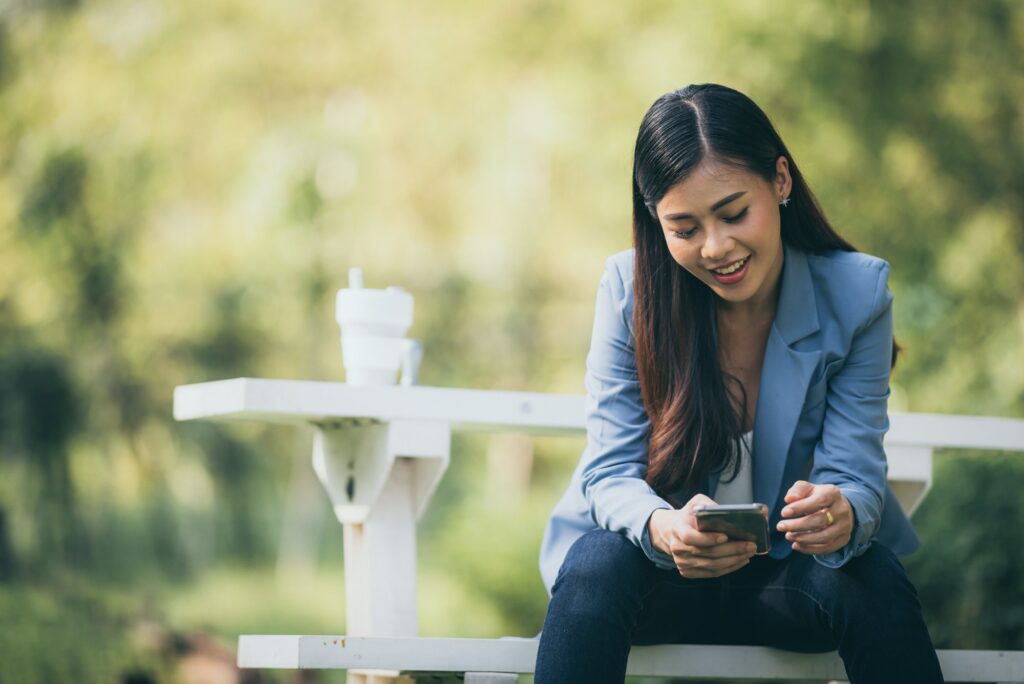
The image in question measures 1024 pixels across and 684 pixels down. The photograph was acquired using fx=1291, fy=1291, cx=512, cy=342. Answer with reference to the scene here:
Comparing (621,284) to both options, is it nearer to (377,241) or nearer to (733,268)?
(733,268)

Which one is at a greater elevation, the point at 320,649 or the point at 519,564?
the point at 320,649

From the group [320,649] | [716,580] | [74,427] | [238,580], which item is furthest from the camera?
[238,580]

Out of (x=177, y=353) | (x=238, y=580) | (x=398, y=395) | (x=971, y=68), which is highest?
(x=971, y=68)

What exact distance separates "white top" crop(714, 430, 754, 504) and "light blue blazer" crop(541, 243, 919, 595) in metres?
0.01

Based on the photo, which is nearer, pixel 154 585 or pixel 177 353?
pixel 154 585

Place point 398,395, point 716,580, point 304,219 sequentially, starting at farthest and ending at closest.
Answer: point 304,219
point 398,395
point 716,580

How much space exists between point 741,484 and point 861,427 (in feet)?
0.61

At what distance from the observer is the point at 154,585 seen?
16.7ft

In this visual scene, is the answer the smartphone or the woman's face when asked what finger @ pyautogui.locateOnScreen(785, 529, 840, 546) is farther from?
the woman's face

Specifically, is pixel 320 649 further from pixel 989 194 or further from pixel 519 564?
pixel 989 194

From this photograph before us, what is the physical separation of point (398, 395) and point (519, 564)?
10.4 ft

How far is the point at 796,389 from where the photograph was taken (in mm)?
1800

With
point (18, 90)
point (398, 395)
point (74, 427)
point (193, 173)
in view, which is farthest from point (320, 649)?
point (193, 173)

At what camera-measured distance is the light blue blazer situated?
5.82ft
